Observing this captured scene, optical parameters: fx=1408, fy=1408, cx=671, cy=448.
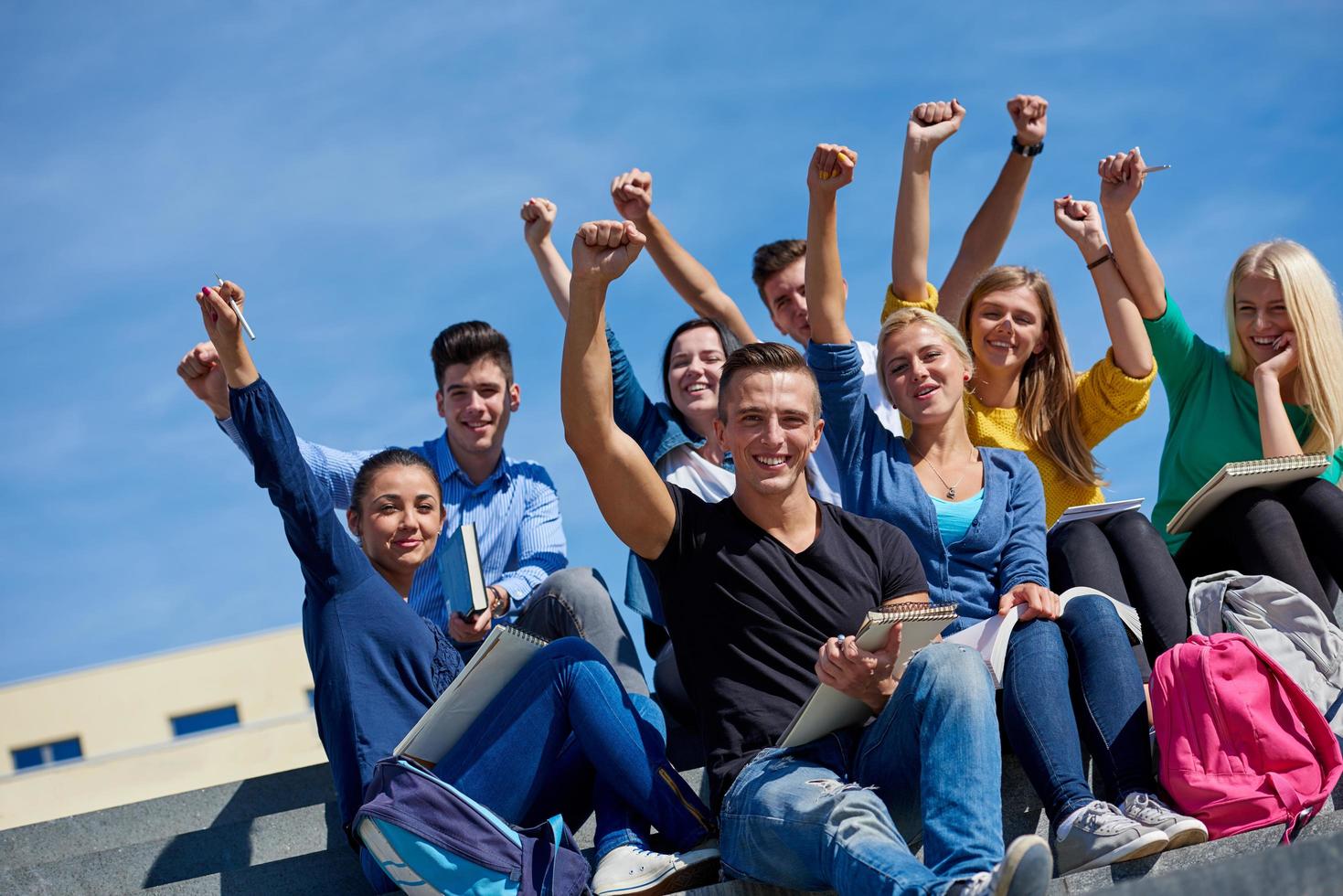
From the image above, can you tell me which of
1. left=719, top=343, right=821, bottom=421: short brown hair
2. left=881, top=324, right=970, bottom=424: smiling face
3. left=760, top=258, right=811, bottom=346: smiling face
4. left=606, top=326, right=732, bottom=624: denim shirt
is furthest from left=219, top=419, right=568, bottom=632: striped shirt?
left=719, top=343, right=821, bottom=421: short brown hair

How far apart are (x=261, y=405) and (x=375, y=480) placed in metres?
0.73

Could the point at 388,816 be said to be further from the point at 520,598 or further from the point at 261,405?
the point at 520,598

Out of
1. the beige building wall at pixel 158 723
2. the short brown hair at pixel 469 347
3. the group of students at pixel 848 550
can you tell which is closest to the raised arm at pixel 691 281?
the group of students at pixel 848 550

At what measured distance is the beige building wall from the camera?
20953 millimetres

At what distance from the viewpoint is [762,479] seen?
3193mm

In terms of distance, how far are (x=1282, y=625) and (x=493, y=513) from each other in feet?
8.56

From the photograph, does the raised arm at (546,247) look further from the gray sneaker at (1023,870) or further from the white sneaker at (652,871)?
the gray sneaker at (1023,870)

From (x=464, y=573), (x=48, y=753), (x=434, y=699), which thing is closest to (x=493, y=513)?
(x=464, y=573)

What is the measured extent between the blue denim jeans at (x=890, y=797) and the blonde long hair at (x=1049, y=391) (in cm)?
161

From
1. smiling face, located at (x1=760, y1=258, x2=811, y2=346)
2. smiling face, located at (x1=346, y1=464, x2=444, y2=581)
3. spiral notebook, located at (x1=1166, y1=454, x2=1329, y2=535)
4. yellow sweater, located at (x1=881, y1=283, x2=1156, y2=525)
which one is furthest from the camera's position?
smiling face, located at (x1=760, y1=258, x2=811, y2=346)

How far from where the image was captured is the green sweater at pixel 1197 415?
4.45m

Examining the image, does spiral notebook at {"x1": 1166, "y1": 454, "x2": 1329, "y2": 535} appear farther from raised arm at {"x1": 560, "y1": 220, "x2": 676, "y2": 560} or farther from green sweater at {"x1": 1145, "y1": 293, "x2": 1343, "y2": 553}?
raised arm at {"x1": 560, "y1": 220, "x2": 676, "y2": 560}

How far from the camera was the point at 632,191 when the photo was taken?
12.1ft

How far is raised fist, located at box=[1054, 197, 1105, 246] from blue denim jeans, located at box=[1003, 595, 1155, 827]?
5.23 feet
